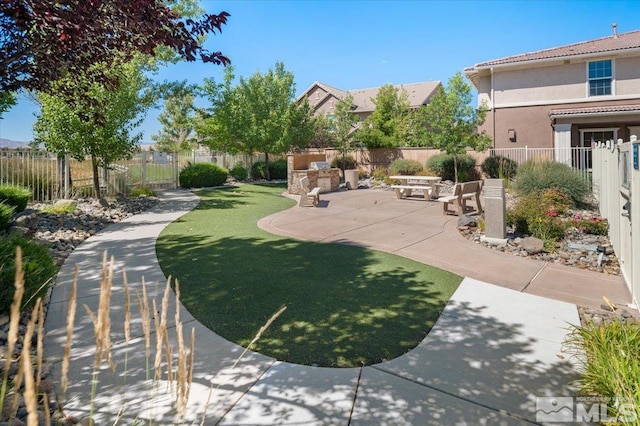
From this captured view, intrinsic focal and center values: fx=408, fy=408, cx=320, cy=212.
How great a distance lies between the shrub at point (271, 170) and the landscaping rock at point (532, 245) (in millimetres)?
20388

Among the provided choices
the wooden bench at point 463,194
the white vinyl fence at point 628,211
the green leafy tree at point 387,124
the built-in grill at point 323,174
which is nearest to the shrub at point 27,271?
the white vinyl fence at point 628,211

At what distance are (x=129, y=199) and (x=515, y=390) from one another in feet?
46.5

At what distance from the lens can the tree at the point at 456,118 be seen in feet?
62.2

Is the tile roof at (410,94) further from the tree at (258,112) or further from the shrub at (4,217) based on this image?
the shrub at (4,217)

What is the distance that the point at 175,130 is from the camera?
52062 millimetres

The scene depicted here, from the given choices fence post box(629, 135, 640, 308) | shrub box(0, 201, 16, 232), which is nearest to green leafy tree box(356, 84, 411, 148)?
shrub box(0, 201, 16, 232)

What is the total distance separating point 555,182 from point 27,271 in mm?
12639

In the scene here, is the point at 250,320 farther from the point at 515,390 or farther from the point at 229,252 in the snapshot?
the point at 229,252

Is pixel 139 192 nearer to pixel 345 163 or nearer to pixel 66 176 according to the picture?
pixel 66 176

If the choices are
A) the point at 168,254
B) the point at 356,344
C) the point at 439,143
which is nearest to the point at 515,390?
the point at 356,344

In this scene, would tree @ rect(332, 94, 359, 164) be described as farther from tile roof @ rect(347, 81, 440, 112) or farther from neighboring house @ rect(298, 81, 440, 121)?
neighboring house @ rect(298, 81, 440, 121)

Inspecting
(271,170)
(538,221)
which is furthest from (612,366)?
(271,170)

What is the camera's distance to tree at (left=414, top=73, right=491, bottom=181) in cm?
1897

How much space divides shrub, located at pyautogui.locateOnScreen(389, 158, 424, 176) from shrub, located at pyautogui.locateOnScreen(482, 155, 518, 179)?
11.1 ft
